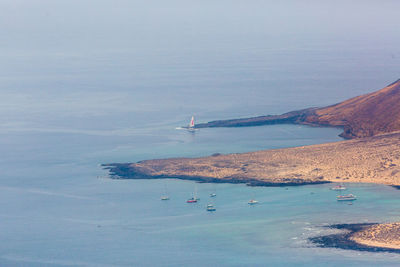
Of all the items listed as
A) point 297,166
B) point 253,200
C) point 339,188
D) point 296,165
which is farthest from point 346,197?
A: point 296,165

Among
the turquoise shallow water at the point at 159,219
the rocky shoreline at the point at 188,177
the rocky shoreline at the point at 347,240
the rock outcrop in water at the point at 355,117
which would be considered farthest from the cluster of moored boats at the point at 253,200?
the rock outcrop in water at the point at 355,117

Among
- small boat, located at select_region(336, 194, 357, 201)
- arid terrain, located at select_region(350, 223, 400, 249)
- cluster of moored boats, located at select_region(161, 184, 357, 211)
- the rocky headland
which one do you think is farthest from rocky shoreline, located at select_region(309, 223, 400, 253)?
the rocky headland

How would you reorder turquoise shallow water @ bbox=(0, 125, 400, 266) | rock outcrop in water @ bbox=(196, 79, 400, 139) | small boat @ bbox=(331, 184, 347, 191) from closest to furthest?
turquoise shallow water @ bbox=(0, 125, 400, 266)
small boat @ bbox=(331, 184, 347, 191)
rock outcrop in water @ bbox=(196, 79, 400, 139)

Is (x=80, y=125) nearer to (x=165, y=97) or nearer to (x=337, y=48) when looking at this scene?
(x=165, y=97)

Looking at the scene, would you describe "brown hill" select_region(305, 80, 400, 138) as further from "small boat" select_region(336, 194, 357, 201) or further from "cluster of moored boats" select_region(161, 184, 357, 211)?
"small boat" select_region(336, 194, 357, 201)

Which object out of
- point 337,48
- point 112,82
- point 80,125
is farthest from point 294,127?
point 337,48

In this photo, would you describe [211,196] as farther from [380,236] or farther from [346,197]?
[380,236]
